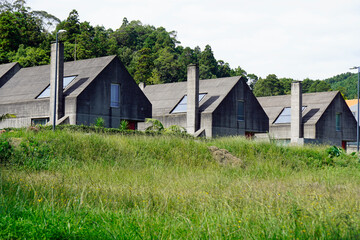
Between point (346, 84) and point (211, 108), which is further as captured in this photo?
point (346, 84)

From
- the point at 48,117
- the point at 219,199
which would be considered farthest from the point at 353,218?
the point at 48,117

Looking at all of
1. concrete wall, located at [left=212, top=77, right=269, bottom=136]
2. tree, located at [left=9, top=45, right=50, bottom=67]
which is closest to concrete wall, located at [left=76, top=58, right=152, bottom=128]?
concrete wall, located at [left=212, top=77, right=269, bottom=136]

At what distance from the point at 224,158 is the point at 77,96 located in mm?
14149

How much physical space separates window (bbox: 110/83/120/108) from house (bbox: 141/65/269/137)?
563cm

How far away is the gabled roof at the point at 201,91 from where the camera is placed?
36.9 meters

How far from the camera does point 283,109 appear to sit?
151 ft

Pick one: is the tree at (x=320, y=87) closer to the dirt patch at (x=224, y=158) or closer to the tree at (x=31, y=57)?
the tree at (x=31, y=57)

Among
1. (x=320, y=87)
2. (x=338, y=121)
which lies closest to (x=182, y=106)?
(x=338, y=121)

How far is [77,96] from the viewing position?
2952 cm

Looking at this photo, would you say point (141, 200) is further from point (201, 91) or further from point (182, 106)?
point (201, 91)

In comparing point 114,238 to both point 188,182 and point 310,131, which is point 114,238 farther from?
point 310,131

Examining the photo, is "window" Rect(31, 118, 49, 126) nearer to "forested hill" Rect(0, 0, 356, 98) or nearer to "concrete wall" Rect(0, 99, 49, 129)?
"concrete wall" Rect(0, 99, 49, 129)

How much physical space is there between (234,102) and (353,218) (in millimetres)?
30788

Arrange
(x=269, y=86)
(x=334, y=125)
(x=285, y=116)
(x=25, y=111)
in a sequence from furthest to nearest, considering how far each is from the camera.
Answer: (x=269, y=86) → (x=334, y=125) → (x=285, y=116) → (x=25, y=111)
